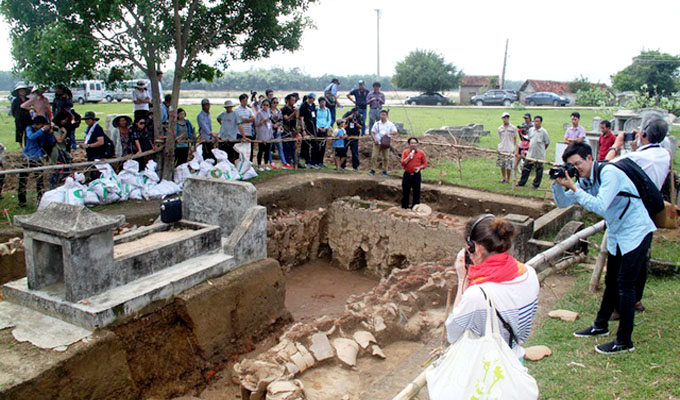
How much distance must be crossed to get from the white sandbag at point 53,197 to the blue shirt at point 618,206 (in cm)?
773

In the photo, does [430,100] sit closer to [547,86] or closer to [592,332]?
[547,86]

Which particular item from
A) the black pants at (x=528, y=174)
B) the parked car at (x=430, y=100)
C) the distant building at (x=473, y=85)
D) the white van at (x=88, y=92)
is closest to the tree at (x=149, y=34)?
the black pants at (x=528, y=174)

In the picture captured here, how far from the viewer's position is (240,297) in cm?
788

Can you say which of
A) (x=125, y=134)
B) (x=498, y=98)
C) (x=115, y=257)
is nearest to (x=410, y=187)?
(x=125, y=134)

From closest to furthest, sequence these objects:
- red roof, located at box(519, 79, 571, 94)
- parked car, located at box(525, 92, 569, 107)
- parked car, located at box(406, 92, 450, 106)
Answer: parked car, located at box(525, 92, 569, 107)
parked car, located at box(406, 92, 450, 106)
red roof, located at box(519, 79, 571, 94)

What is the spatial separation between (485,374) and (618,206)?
260 cm

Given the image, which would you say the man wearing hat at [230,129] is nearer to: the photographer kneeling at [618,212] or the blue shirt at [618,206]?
the photographer kneeling at [618,212]

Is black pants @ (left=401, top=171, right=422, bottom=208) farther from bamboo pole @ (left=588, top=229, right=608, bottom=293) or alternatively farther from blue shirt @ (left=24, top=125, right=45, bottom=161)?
blue shirt @ (left=24, top=125, right=45, bottom=161)

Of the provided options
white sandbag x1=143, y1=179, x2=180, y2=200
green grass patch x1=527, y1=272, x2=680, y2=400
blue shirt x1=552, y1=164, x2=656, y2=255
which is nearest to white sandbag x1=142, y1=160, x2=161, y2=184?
white sandbag x1=143, y1=179, x2=180, y2=200

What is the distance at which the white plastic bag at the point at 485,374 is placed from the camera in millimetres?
2768

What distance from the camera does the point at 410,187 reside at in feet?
38.3

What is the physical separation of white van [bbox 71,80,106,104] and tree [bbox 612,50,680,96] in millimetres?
33193

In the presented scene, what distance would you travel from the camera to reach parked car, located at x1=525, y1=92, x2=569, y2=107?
41438 mm

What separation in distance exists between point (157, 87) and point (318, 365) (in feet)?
A: 24.7
